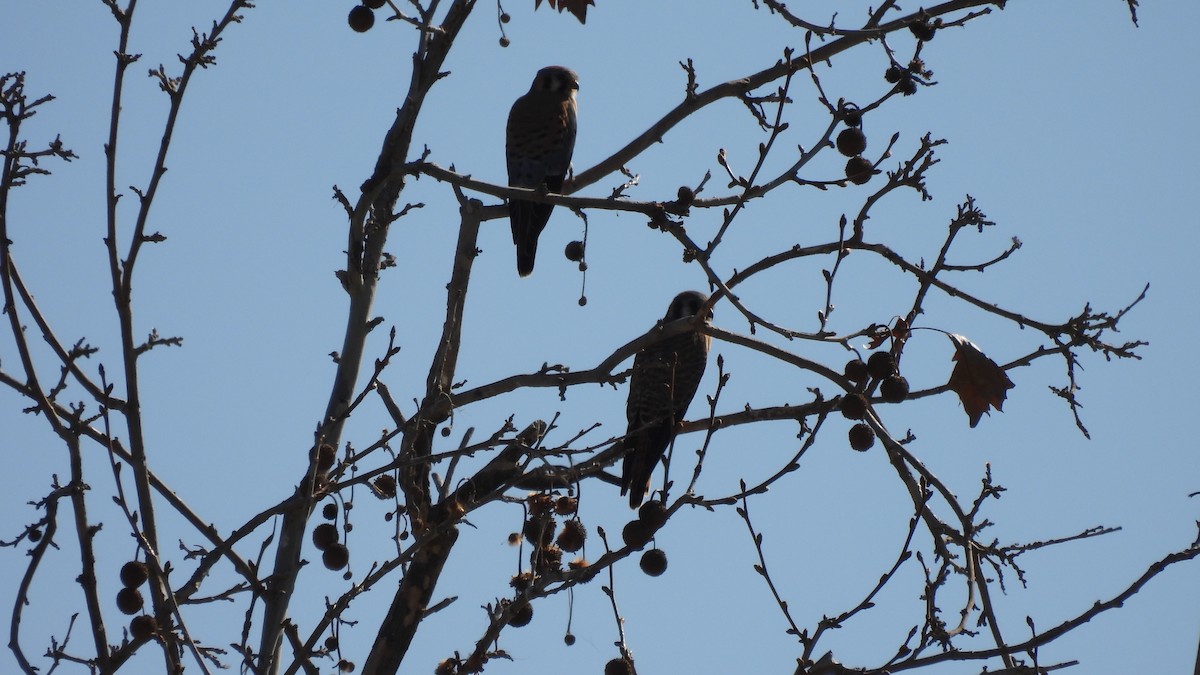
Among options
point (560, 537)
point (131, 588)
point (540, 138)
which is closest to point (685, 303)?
point (540, 138)

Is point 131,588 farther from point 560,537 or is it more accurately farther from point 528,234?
point 528,234

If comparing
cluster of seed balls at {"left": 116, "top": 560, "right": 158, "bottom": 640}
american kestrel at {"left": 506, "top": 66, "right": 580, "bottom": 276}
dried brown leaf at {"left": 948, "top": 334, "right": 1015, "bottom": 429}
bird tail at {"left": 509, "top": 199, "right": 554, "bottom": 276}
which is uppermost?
american kestrel at {"left": 506, "top": 66, "right": 580, "bottom": 276}

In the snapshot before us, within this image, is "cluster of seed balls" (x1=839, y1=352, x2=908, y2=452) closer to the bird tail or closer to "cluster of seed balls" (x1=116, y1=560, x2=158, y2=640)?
"cluster of seed balls" (x1=116, y1=560, x2=158, y2=640)

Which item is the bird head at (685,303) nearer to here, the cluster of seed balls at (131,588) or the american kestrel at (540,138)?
the american kestrel at (540,138)

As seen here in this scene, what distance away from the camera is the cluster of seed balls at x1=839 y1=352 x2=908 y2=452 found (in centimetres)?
304

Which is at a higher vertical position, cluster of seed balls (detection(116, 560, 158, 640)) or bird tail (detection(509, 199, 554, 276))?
bird tail (detection(509, 199, 554, 276))

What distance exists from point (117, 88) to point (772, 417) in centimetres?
203

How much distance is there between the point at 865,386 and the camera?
325 centimetres

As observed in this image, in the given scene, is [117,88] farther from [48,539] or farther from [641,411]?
[641,411]

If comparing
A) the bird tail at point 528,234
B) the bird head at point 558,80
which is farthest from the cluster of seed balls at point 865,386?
the bird head at point 558,80

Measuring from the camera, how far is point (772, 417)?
12.1ft

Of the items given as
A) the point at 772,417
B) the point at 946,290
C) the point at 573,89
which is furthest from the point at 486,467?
the point at 573,89

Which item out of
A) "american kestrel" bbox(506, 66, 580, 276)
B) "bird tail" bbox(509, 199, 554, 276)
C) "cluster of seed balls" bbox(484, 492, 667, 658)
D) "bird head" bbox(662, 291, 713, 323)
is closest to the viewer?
"cluster of seed balls" bbox(484, 492, 667, 658)

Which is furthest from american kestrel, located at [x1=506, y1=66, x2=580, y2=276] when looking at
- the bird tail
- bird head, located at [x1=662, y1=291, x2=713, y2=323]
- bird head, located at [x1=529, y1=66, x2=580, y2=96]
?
bird head, located at [x1=662, y1=291, x2=713, y2=323]
